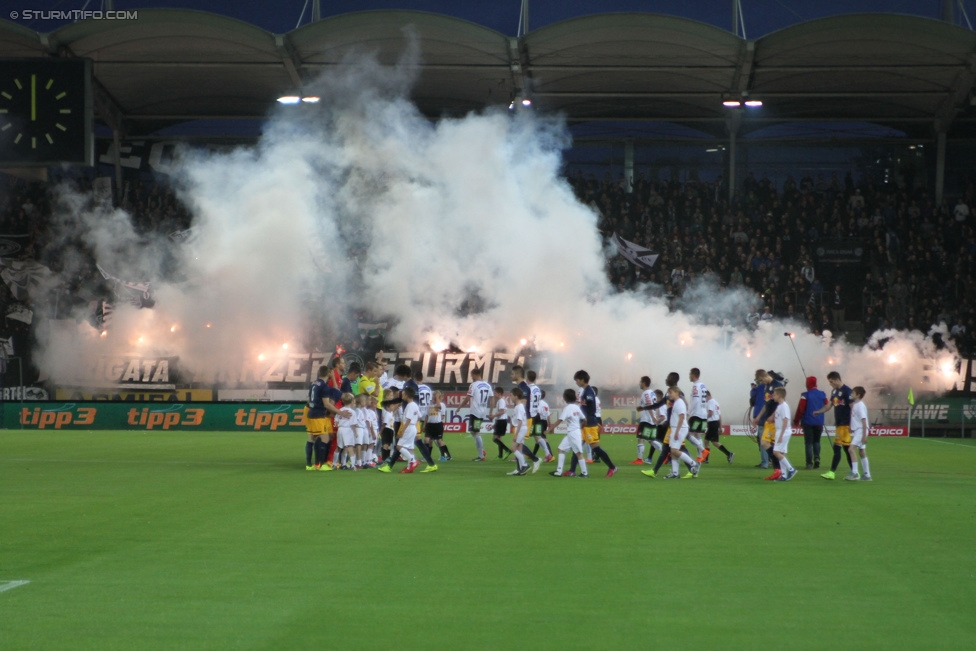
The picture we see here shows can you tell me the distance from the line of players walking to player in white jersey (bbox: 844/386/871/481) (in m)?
0.02

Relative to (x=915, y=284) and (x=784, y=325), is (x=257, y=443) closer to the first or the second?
(x=784, y=325)

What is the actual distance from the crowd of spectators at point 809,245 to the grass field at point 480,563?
22429mm

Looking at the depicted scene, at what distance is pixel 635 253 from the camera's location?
39125 millimetres

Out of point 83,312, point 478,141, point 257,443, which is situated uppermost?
point 478,141

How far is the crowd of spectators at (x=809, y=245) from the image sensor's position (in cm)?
3731

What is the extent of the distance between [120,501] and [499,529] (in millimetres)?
5338

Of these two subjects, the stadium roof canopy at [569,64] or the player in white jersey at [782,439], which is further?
the stadium roof canopy at [569,64]

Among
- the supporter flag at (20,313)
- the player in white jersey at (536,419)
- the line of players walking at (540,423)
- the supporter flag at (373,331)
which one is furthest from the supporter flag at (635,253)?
the supporter flag at (20,313)

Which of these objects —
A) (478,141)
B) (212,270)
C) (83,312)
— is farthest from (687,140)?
(83,312)

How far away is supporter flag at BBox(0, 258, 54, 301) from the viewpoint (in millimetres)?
38844

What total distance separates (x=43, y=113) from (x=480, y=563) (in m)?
9.97

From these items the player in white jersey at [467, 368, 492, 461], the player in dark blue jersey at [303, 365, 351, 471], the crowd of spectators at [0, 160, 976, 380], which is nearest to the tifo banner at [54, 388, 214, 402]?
the crowd of spectators at [0, 160, 976, 380]

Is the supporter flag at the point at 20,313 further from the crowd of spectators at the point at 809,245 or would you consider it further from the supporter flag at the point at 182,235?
the crowd of spectators at the point at 809,245

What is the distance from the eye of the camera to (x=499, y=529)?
10562 millimetres
